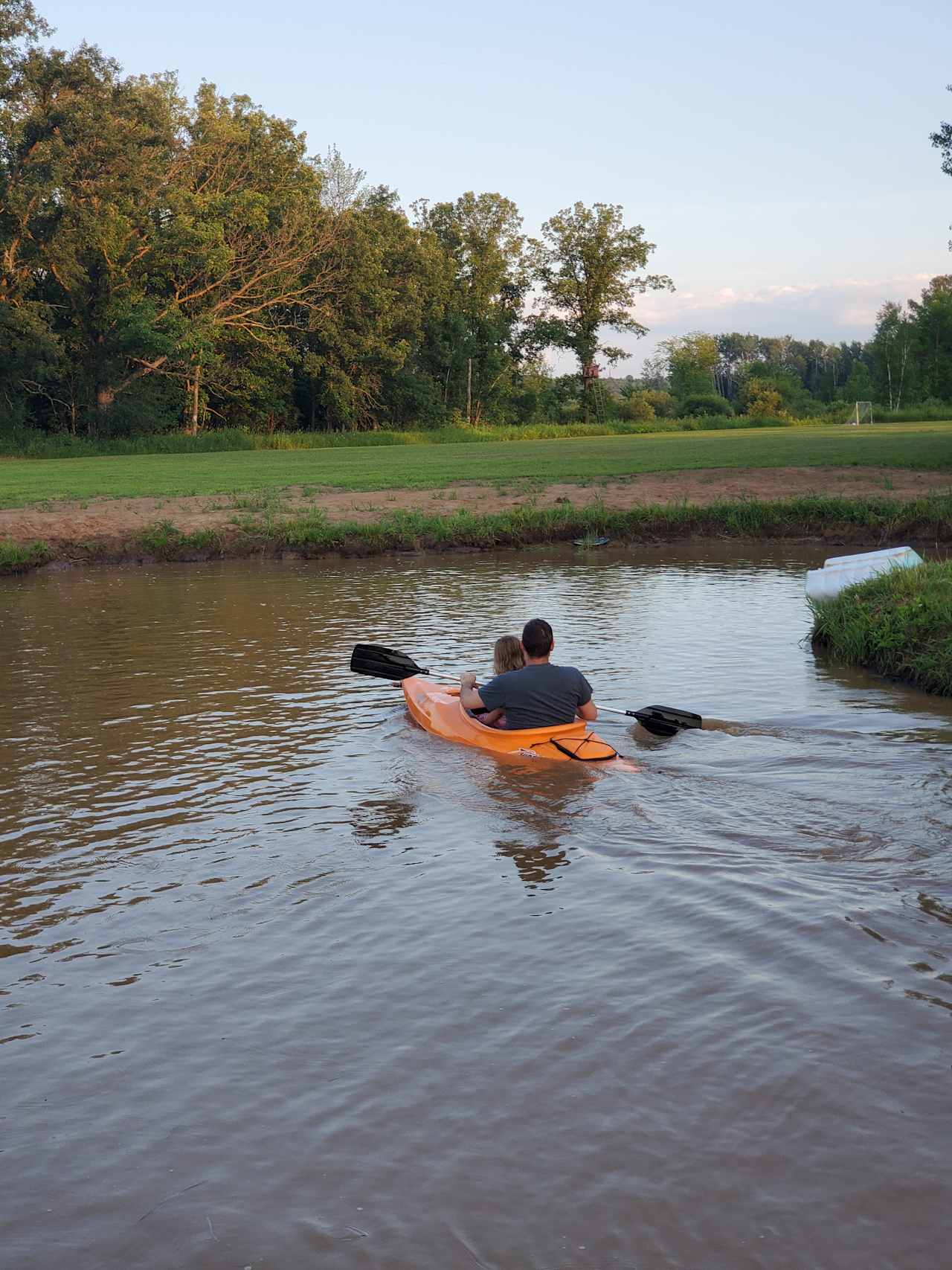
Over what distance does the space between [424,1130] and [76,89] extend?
48.4m

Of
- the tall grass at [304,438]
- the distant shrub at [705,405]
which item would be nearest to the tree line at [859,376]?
the distant shrub at [705,405]

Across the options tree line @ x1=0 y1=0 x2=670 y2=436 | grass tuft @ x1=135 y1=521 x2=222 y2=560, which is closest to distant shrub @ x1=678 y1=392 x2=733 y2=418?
tree line @ x1=0 y1=0 x2=670 y2=436

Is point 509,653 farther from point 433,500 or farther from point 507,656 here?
point 433,500

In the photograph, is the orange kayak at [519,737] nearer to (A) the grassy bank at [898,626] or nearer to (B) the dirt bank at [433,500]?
(A) the grassy bank at [898,626]

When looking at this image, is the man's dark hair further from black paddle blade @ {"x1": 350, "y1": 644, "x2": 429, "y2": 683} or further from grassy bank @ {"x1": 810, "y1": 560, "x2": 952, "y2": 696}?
grassy bank @ {"x1": 810, "y1": 560, "x2": 952, "y2": 696}

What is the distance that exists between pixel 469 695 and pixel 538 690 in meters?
0.83

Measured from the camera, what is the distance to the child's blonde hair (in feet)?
31.0

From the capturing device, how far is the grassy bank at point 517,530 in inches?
854

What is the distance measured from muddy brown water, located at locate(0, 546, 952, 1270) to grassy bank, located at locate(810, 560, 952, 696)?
509 mm

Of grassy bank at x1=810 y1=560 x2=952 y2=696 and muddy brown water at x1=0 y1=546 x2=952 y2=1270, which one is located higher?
grassy bank at x1=810 y1=560 x2=952 y2=696

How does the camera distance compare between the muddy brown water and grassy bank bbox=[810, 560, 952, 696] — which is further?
grassy bank bbox=[810, 560, 952, 696]

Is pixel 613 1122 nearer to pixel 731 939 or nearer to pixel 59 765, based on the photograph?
pixel 731 939

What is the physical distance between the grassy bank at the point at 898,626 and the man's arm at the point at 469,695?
4096 mm

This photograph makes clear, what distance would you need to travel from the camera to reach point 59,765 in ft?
29.5
